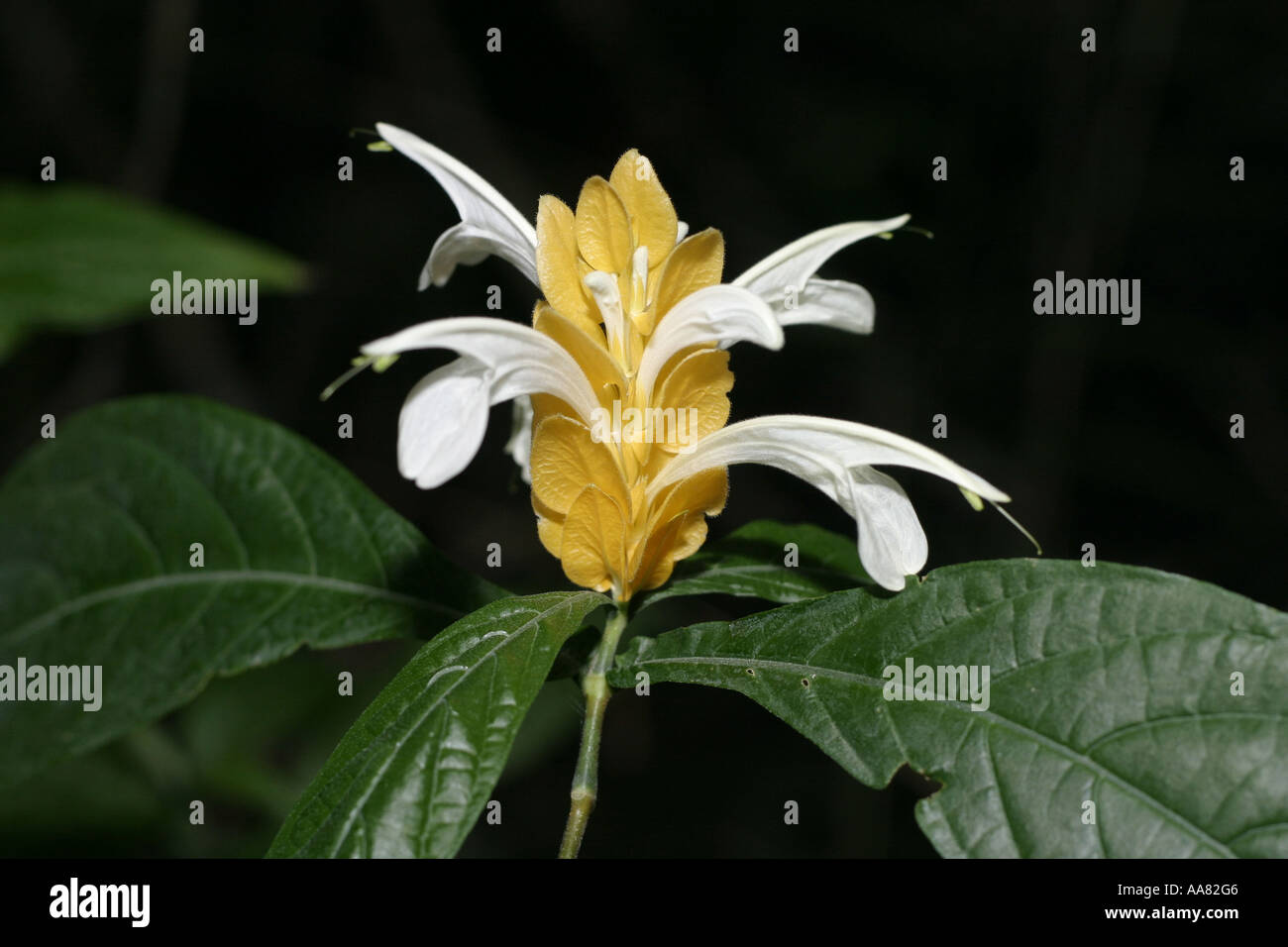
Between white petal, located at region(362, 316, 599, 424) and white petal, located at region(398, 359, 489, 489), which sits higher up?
white petal, located at region(362, 316, 599, 424)

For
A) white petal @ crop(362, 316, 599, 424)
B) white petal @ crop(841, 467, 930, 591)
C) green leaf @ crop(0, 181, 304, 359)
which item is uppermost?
green leaf @ crop(0, 181, 304, 359)

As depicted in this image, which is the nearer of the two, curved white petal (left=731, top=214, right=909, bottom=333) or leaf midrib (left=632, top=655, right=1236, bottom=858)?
leaf midrib (left=632, top=655, right=1236, bottom=858)

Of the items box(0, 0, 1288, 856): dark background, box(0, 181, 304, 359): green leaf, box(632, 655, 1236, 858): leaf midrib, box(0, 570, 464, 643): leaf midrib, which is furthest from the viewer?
box(0, 0, 1288, 856): dark background

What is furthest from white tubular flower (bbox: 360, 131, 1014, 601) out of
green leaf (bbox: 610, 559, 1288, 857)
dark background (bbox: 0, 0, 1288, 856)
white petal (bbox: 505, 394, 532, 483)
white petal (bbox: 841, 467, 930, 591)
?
dark background (bbox: 0, 0, 1288, 856)

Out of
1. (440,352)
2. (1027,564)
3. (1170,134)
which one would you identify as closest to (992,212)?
(1170,134)

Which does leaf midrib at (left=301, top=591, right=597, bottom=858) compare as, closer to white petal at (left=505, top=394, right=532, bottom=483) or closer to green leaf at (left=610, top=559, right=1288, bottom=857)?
green leaf at (left=610, top=559, right=1288, bottom=857)

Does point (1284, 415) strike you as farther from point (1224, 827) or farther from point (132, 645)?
point (132, 645)

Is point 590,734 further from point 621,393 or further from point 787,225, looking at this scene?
point 787,225
